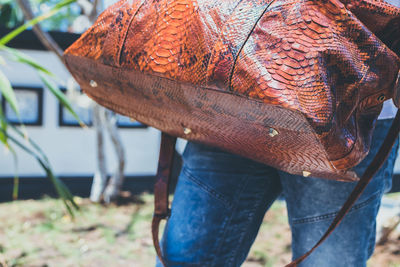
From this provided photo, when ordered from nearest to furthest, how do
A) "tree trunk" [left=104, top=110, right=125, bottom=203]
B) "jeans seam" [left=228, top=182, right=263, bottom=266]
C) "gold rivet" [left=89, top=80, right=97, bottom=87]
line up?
1. "gold rivet" [left=89, top=80, right=97, bottom=87]
2. "jeans seam" [left=228, top=182, right=263, bottom=266]
3. "tree trunk" [left=104, top=110, right=125, bottom=203]

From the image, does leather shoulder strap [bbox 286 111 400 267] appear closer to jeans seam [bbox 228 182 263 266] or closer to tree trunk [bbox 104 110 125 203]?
jeans seam [bbox 228 182 263 266]

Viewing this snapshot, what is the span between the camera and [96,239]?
3.54m

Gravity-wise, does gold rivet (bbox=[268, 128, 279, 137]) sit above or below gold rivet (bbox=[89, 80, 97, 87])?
above

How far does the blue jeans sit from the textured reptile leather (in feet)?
0.56

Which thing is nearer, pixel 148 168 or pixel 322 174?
pixel 322 174

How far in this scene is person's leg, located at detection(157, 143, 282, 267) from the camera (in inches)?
42.9

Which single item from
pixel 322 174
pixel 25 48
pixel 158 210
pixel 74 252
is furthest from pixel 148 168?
pixel 322 174

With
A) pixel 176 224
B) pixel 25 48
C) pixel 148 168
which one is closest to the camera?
pixel 176 224

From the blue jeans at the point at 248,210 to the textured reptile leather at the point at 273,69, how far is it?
0.17 m

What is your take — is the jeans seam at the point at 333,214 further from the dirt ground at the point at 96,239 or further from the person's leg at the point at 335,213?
the dirt ground at the point at 96,239

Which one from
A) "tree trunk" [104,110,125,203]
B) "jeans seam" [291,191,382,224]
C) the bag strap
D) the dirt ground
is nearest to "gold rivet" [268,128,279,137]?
"jeans seam" [291,191,382,224]

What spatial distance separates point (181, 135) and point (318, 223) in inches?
17.0

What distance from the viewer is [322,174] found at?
0.82 metres

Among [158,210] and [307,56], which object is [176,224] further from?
[307,56]
